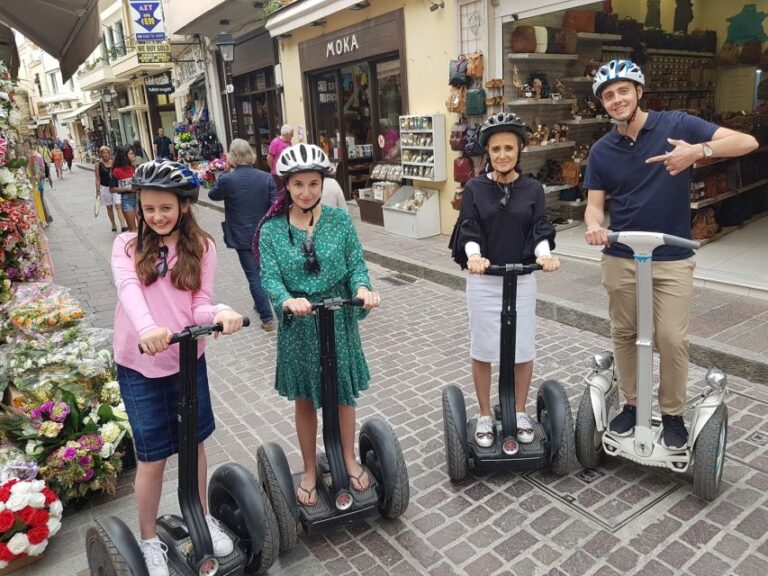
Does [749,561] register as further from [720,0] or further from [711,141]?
[720,0]

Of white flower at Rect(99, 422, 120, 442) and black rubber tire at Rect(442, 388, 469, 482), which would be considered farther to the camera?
white flower at Rect(99, 422, 120, 442)

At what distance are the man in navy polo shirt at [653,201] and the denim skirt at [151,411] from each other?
2225 millimetres

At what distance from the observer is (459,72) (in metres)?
8.20

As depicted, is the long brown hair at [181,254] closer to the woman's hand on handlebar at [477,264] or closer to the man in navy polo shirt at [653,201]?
the woman's hand on handlebar at [477,264]

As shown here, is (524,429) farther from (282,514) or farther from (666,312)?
(282,514)

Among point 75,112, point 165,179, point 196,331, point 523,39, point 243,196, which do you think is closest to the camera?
point 196,331

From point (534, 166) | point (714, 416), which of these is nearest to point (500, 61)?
point (534, 166)

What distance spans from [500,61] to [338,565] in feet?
22.5

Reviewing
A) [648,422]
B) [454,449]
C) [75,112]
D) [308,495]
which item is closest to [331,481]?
[308,495]

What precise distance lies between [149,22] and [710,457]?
19008 millimetres

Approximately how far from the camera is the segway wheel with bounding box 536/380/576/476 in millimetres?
3309

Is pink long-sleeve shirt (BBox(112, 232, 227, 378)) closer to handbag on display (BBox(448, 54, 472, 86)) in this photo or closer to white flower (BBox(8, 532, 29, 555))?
white flower (BBox(8, 532, 29, 555))

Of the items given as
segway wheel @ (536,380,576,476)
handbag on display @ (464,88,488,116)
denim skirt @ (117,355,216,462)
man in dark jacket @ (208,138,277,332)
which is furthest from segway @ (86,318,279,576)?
handbag on display @ (464,88,488,116)

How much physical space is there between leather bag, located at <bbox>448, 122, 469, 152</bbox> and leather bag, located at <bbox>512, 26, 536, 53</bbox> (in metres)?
1.23
